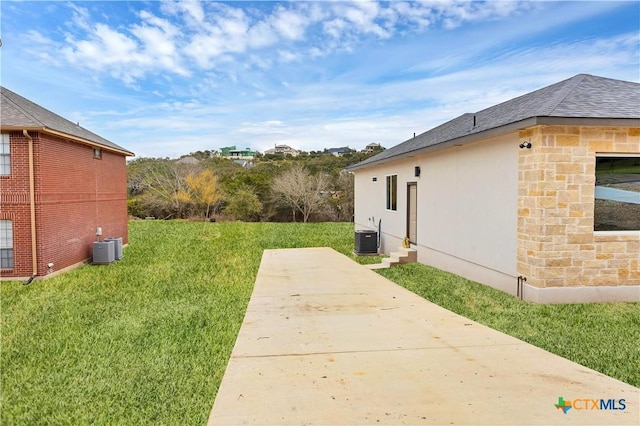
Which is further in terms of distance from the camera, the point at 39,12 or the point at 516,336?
the point at 39,12

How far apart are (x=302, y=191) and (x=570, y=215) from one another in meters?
25.1

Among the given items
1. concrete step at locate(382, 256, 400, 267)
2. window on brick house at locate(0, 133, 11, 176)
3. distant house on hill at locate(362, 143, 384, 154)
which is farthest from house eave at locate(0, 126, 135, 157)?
distant house on hill at locate(362, 143, 384, 154)

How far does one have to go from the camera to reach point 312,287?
7.95 meters

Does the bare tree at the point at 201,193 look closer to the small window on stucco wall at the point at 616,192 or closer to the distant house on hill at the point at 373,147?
the distant house on hill at the point at 373,147

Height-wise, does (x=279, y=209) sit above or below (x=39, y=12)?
below

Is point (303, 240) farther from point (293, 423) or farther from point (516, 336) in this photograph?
point (293, 423)

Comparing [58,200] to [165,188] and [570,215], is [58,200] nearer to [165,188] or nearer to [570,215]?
[570,215]

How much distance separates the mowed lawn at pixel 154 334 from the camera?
3467 mm

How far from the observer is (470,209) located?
857 cm

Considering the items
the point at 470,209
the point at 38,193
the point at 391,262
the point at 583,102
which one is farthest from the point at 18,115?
the point at 583,102

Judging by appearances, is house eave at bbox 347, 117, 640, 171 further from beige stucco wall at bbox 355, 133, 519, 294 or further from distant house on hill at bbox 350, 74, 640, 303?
beige stucco wall at bbox 355, 133, 519, 294

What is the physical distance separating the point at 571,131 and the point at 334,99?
22.1 metres

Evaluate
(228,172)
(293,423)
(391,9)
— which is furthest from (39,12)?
(228,172)

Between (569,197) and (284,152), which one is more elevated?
(284,152)
